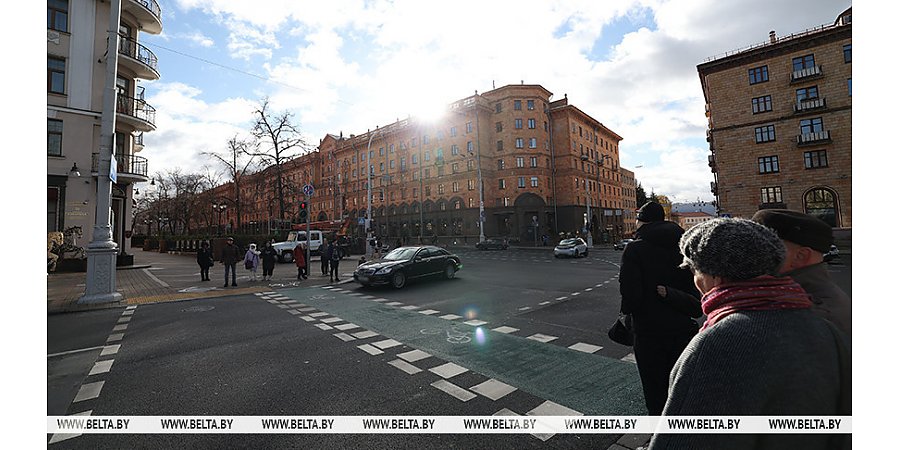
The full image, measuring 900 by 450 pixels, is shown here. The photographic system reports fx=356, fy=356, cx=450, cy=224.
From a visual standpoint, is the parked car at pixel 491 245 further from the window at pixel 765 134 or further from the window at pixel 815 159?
the window at pixel 815 159

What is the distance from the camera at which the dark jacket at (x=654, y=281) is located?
2689mm

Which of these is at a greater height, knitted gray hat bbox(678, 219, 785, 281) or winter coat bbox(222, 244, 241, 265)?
knitted gray hat bbox(678, 219, 785, 281)

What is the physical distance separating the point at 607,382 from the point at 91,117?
12890 mm

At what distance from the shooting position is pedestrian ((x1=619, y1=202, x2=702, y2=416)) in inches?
105

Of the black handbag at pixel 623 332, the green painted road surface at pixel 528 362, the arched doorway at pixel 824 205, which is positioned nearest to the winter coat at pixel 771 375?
the black handbag at pixel 623 332

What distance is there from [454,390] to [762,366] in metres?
3.19

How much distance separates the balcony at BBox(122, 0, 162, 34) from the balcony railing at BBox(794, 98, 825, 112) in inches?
323

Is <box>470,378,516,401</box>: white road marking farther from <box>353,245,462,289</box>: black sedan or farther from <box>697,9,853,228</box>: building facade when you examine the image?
<box>353,245,462,289</box>: black sedan

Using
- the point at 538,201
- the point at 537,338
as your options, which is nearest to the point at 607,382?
the point at 537,338

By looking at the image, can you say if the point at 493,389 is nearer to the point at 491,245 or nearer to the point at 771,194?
the point at 771,194

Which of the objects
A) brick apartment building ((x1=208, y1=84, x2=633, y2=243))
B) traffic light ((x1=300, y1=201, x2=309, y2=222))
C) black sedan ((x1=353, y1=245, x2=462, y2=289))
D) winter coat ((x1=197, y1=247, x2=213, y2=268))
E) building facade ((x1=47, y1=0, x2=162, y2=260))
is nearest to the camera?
building facade ((x1=47, y1=0, x2=162, y2=260))

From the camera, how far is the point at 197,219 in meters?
51.8

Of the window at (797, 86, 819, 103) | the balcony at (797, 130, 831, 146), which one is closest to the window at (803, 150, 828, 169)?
the balcony at (797, 130, 831, 146)

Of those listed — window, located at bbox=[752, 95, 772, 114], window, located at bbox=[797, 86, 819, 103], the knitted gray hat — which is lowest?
the knitted gray hat
